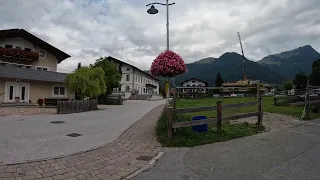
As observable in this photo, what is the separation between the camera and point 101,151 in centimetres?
679

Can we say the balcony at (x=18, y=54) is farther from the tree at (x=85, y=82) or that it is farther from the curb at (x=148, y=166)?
the curb at (x=148, y=166)

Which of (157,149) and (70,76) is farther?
(70,76)

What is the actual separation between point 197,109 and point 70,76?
1846 centimetres

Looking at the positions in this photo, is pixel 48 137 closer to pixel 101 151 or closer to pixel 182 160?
pixel 101 151

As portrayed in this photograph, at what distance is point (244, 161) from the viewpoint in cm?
576

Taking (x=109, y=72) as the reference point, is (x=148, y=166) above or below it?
below

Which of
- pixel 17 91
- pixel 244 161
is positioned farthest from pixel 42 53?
pixel 244 161

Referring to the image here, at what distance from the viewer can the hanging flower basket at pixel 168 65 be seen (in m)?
9.04

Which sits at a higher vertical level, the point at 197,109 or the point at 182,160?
the point at 197,109

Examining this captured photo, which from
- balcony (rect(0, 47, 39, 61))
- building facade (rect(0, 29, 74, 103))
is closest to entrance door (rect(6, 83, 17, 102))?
building facade (rect(0, 29, 74, 103))

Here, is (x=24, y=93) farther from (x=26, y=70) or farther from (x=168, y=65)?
(x=168, y=65)

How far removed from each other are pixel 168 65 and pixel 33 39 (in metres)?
26.2

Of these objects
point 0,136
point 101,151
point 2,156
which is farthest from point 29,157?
point 0,136

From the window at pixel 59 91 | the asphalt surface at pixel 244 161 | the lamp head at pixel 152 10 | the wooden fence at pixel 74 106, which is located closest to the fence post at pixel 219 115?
the asphalt surface at pixel 244 161
